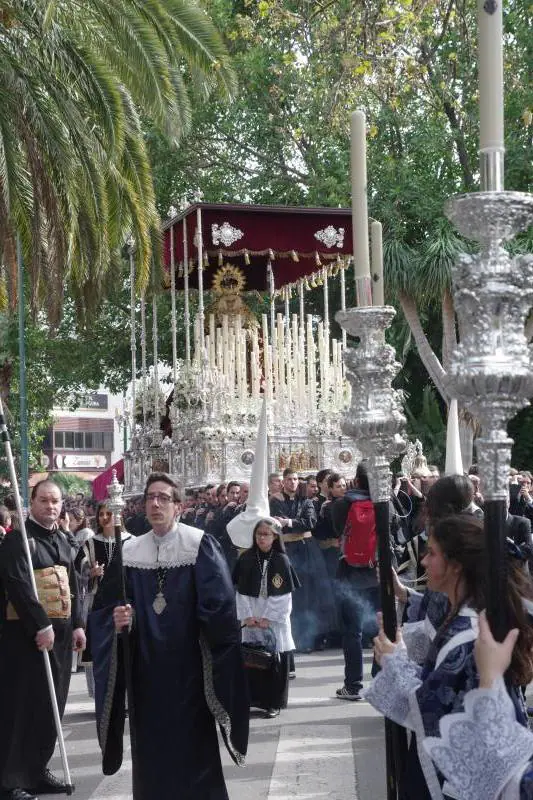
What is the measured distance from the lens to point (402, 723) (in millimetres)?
4031

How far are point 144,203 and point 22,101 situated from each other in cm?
224

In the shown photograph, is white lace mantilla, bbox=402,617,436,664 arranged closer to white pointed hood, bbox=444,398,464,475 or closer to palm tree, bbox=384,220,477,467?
white pointed hood, bbox=444,398,464,475

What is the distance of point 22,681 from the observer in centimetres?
772

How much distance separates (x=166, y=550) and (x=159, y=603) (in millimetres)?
256

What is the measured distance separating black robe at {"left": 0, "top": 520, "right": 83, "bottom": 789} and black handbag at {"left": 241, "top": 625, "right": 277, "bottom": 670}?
2.38 meters

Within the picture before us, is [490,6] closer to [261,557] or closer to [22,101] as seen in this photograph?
[261,557]

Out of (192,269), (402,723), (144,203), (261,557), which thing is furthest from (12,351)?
(402,723)

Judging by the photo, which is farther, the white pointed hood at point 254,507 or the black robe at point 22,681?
the white pointed hood at point 254,507

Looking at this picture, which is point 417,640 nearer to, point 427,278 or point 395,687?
point 395,687

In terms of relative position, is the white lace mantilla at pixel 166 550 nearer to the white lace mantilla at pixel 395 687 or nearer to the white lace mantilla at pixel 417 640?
the white lace mantilla at pixel 417 640

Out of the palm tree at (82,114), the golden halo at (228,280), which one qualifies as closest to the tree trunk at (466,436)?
the golden halo at (228,280)

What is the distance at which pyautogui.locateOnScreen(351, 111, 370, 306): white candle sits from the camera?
14.3 feet

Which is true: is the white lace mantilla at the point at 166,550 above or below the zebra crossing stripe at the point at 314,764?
above

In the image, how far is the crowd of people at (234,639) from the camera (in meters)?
3.60
